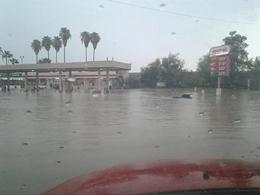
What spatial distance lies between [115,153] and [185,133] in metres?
4.29

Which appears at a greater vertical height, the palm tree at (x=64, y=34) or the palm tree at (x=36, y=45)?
the palm tree at (x=64, y=34)

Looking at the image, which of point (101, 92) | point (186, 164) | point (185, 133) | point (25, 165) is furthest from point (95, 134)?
point (101, 92)

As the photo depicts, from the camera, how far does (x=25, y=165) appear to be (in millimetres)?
8555

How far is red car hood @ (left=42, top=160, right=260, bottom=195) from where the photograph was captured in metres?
2.64

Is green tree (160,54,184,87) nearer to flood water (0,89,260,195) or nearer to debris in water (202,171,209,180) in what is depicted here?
flood water (0,89,260,195)

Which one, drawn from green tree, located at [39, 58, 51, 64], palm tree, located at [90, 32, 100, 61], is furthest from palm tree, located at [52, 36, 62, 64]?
green tree, located at [39, 58, 51, 64]

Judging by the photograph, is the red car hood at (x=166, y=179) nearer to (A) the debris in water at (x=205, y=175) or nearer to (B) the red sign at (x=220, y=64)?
(A) the debris in water at (x=205, y=175)

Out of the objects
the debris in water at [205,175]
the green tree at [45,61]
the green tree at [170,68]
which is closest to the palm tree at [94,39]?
the green tree at [45,61]

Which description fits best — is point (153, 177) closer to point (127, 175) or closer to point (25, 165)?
point (127, 175)

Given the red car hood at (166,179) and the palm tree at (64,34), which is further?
the palm tree at (64,34)

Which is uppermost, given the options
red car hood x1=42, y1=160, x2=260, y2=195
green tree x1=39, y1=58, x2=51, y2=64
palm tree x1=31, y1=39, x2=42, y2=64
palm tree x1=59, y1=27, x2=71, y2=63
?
palm tree x1=59, y1=27, x2=71, y2=63

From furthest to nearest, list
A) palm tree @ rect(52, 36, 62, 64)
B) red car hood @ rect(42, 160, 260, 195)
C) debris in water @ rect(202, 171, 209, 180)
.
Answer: palm tree @ rect(52, 36, 62, 64) < debris in water @ rect(202, 171, 209, 180) < red car hood @ rect(42, 160, 260, 195)

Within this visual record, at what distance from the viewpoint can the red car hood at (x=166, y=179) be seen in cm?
264

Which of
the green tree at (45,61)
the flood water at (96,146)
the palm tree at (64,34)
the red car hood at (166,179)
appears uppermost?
the palm tree at (64,34)
